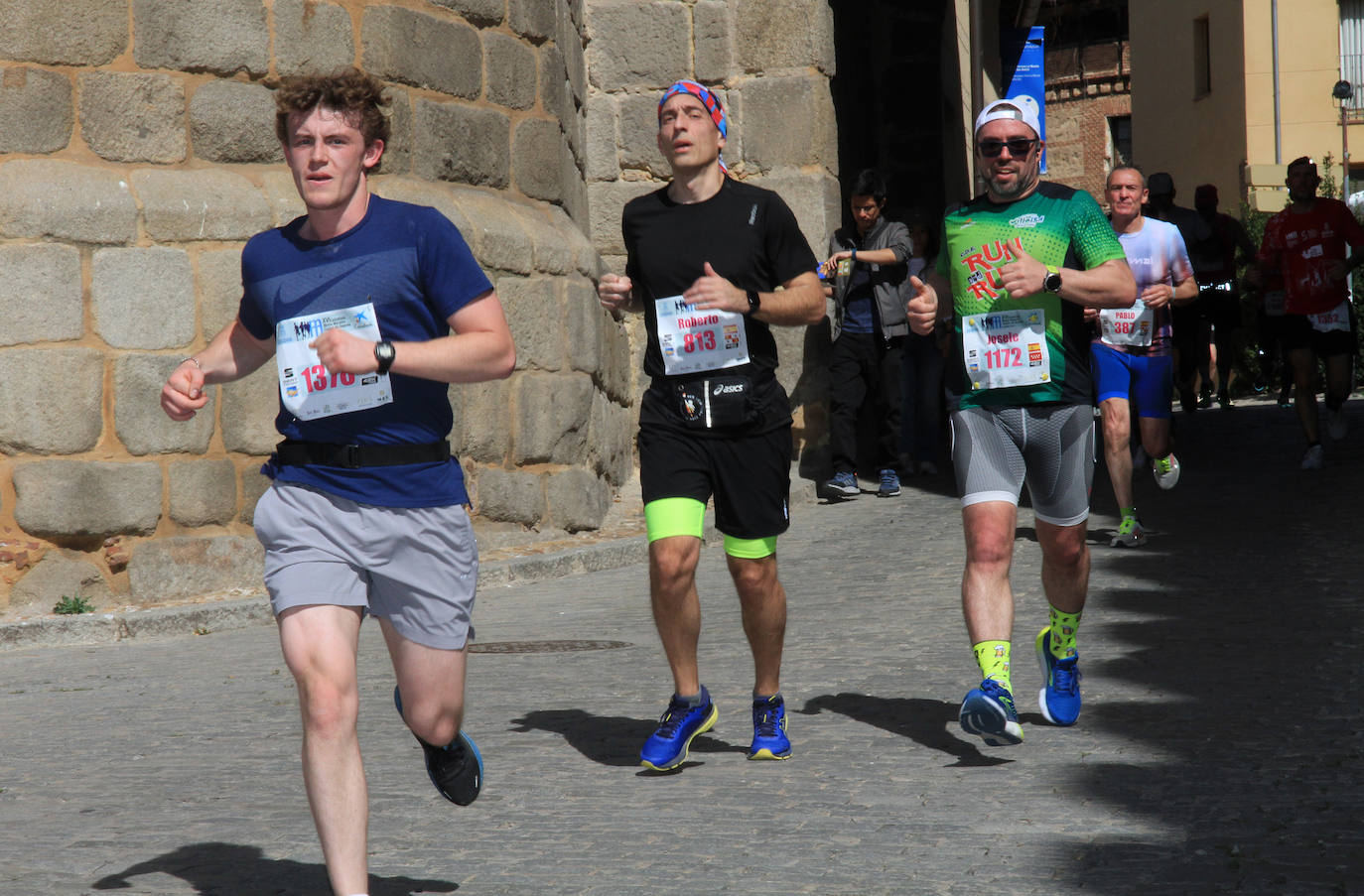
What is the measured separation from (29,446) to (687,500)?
4633 mm

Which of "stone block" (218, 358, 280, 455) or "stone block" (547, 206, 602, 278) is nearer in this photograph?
"stone block" (218, 358, 280, 455)

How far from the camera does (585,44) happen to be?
43.1 ft

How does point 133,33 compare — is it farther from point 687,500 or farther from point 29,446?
point 687,500

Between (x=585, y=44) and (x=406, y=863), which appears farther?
(x=585, y=44)

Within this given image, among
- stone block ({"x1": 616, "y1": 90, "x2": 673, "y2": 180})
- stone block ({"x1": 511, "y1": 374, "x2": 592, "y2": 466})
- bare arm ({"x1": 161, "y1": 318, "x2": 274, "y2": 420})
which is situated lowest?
stone block ({"x1": 511, "y1": 374, "x2": 592, "y2": 466})

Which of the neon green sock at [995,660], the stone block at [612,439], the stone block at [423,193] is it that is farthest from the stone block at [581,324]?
the neon green sock at [995,660]

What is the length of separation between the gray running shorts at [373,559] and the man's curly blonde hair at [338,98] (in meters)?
0.82

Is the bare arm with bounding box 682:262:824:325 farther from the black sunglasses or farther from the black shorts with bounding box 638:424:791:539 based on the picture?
the black sunglasses

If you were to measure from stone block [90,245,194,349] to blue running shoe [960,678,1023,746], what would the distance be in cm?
538

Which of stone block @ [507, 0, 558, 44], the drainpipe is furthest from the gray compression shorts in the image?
the drainpipe

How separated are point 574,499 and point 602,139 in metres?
3.41

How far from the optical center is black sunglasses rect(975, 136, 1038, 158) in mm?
5324

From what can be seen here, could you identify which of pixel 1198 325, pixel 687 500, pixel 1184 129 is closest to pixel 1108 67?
pixel 1184 129

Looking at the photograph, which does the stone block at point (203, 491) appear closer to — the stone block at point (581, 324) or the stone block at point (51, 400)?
the stone block at point (51, 400)
